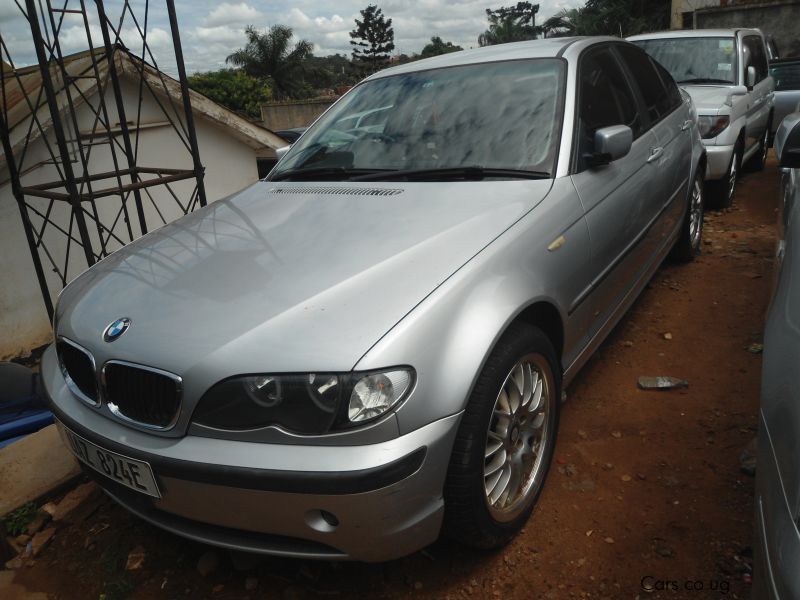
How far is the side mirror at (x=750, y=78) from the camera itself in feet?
20.5

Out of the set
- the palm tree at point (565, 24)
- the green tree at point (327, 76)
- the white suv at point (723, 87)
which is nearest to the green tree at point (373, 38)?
the green tree at point (327, 76)

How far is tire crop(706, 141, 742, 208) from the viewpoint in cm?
587

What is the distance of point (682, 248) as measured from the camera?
4.53 metres

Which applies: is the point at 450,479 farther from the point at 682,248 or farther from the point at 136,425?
the point at 682,248

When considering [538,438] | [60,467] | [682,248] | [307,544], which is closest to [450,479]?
[307,544]

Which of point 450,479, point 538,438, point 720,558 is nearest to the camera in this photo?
point 450,479

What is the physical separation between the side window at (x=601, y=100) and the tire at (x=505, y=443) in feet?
3.16

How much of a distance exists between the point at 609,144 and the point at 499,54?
868 mm

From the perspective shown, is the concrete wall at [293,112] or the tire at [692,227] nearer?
the tire at [692,227]

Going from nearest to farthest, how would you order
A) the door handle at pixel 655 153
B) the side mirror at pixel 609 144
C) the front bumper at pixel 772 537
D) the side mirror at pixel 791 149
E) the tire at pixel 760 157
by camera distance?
the front bumper at pixel 772 537, the side mirror at pixel 791 149, the side mirror at pixel 609 144, the door handle at pixel 655 153, the tire at pixel 760 157

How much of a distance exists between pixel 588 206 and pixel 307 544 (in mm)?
1716

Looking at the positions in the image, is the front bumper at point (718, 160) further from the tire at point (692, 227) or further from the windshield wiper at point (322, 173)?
the windshield wiper at point (322, 173)

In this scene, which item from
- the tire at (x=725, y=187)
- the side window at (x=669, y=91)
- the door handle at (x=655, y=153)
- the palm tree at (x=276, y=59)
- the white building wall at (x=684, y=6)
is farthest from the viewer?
the palm tree at (x=276, y=59)

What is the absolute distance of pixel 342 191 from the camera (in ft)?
8.77
